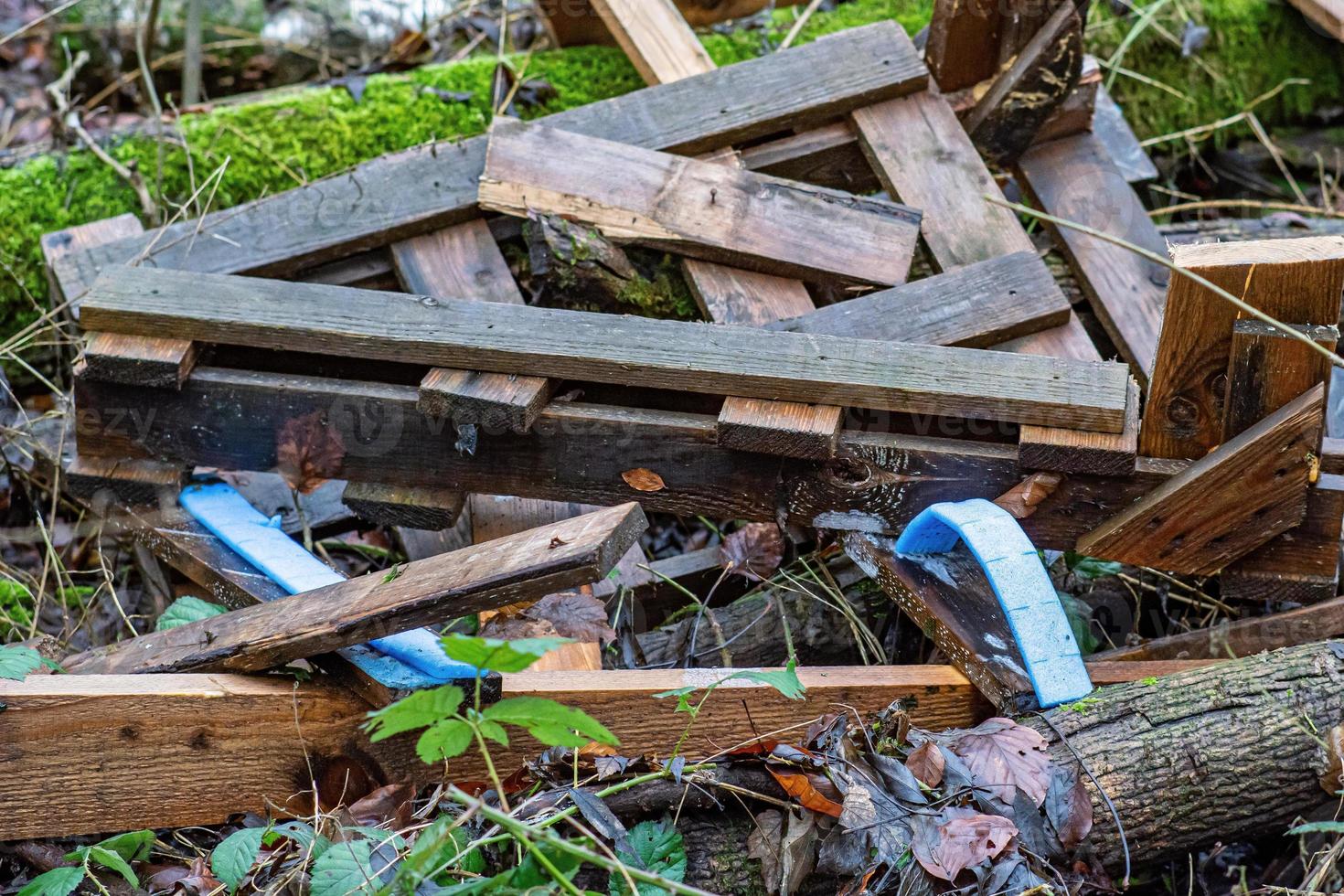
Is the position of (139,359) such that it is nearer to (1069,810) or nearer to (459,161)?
(459,161)

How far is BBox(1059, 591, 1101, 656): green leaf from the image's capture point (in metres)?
2.73

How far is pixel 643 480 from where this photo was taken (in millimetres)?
2654

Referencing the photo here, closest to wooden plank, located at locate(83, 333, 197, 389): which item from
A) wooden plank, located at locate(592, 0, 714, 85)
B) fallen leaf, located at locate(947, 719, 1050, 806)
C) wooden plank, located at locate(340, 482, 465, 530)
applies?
wooden plank, located at locate(340, 482, 465, 530)

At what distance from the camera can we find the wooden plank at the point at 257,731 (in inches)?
83.5

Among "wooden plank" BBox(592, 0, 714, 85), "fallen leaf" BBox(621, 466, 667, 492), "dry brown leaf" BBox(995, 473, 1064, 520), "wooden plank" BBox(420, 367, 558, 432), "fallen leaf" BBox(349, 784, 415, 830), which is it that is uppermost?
"wooden plank" BBox(592, 0, 714, 85)

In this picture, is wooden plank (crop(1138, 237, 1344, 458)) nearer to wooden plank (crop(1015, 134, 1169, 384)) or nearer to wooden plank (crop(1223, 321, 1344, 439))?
wooden plank (crop(1223, 321, 1344, 439))

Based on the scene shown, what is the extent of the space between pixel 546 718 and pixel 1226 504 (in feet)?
5.06

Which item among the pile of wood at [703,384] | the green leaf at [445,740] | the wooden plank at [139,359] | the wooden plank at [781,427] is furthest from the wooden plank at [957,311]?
the green leaf at [445,740]

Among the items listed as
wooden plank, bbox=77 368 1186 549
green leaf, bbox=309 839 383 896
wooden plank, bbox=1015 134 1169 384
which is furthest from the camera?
wooden plank, bbox=1015 134 1169 384

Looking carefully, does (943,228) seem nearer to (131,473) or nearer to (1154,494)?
(1154,494)

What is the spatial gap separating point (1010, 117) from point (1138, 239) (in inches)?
19.4

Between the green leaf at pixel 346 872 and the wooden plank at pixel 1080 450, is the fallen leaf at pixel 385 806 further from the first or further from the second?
the wooden plank at pixel 1080 450

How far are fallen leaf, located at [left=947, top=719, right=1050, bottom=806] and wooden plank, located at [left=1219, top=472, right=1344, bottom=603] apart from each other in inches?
29.7

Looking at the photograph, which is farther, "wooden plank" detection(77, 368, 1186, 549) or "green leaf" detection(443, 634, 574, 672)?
"wooden plank" detection(77, 368, 1186, 549)
